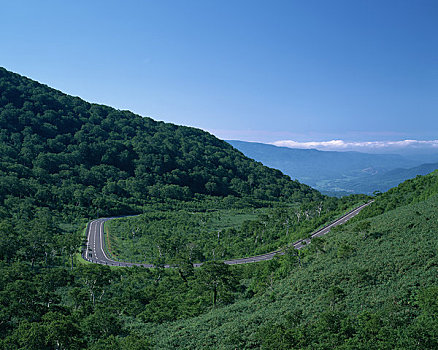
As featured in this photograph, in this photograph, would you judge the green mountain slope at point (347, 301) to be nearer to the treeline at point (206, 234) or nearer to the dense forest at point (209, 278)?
the dense forest at point (209, 278)

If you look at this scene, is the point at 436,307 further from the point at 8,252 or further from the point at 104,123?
the point at 104,123

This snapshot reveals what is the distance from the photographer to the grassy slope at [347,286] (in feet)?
89.0

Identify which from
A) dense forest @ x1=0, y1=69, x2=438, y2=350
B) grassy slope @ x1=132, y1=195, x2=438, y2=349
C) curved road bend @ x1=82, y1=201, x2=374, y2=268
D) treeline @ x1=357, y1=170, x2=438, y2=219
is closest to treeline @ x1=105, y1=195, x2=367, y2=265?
dense forest @ x1=0, y1=69, x2=438, y2=350

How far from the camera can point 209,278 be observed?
43438 mm

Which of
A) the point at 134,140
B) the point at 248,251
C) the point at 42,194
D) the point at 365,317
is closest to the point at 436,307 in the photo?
the point at 365,317

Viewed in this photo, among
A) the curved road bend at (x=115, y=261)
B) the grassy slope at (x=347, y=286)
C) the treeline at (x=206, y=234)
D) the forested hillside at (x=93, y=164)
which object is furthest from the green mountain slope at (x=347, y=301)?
the forested hillside at (x=93, y=164)

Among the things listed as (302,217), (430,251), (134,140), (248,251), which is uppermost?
(134,140)

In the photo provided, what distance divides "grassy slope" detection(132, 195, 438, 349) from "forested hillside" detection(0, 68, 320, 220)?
7667 centimetres

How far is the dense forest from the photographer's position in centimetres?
2497

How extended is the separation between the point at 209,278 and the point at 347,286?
2013 centimetres

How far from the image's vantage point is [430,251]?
31.3 metres

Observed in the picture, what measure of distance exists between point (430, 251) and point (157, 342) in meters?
31.9

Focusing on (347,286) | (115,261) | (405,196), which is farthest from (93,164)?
(347,286)

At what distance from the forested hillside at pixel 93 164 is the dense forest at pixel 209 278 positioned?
1.01m
